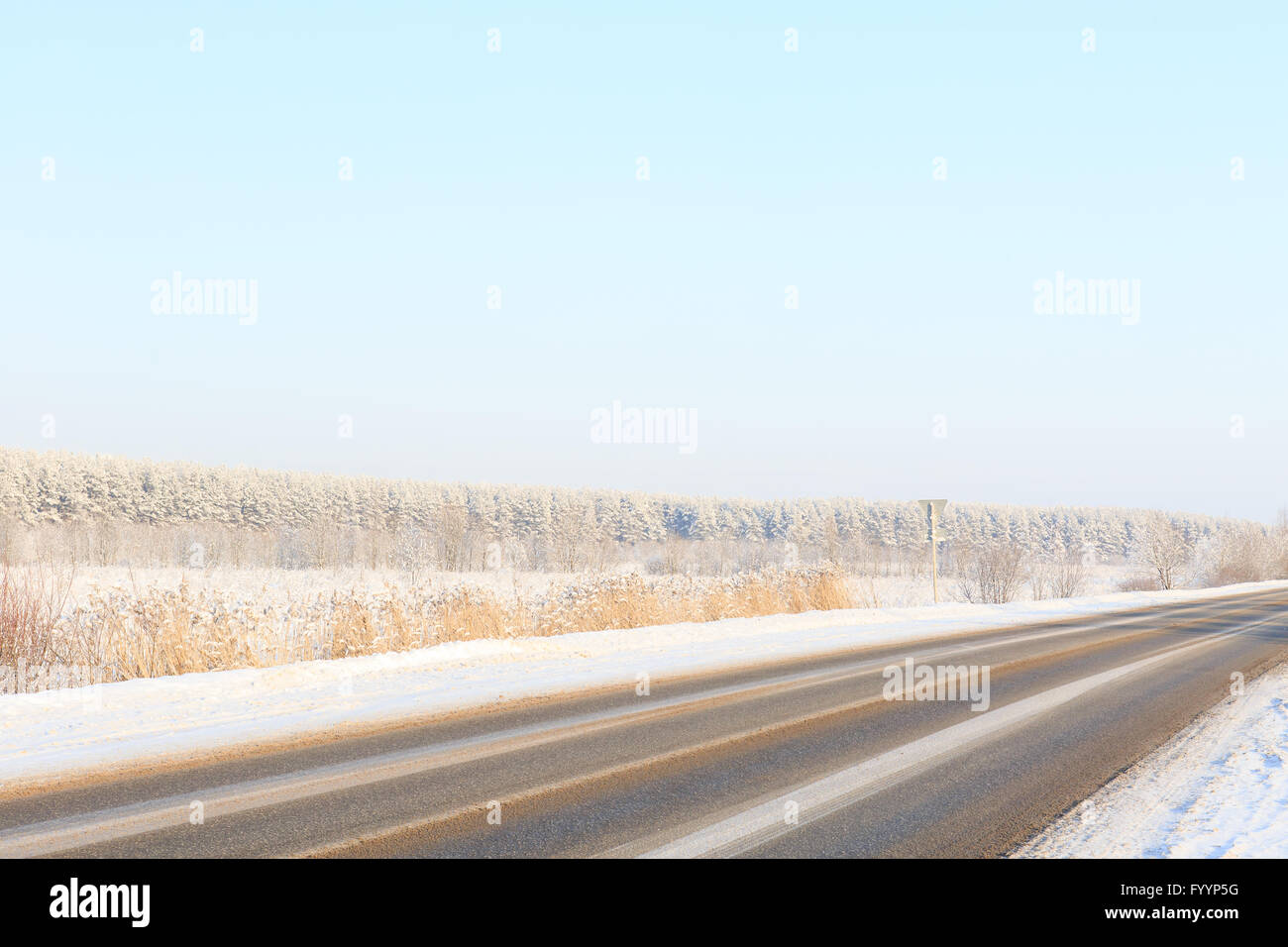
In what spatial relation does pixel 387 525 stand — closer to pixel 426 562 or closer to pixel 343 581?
pixel 426 562

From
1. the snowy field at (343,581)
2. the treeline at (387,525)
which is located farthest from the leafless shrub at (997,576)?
the treeline at (387,525)

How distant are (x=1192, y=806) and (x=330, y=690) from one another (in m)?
8.81

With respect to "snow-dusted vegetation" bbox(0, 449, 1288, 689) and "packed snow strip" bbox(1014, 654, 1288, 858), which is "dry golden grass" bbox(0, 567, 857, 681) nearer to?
"snow-dusted vegetation" bbox(0, 449, 1288, 689)

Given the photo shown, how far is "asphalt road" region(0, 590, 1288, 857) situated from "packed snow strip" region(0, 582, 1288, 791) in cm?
77

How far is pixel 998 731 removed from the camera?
8047mm

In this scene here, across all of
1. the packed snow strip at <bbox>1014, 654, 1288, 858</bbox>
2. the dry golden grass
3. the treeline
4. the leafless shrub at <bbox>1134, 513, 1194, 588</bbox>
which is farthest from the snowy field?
the packed snow strip at <bbox>1014, 654, 1288, 858</bbox>

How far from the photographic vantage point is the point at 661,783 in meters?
6.04

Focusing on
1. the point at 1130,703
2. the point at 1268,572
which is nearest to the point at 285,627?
the point at 1130,703

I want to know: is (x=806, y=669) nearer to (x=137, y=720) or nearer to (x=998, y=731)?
(x=998, y=731)

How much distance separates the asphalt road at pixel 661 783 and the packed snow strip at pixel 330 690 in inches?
30.3

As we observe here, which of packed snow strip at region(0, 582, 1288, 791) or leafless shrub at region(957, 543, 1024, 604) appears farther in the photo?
leafless shrub at region(957, 543, 1024, 604)

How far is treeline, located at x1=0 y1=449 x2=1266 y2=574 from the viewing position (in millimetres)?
68375

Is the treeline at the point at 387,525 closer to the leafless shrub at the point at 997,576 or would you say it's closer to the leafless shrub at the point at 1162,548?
the leafless shrub at the point at 1162,548
